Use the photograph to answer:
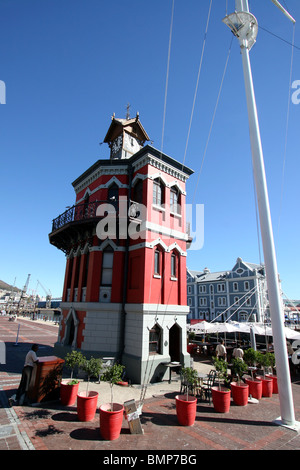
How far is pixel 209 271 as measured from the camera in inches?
2739

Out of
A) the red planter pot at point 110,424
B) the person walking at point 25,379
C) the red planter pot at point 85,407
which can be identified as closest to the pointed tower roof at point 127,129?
the person walking at point 25,379

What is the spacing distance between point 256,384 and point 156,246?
8.22 m

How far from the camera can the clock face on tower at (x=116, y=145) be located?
61.6 feet

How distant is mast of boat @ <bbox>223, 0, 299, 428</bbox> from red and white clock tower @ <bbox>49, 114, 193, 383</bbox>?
5902 millimetres

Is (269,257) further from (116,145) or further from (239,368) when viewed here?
(116,145)

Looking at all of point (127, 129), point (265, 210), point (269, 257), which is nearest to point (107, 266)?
point (269, 257)

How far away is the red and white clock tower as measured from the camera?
13.3 m

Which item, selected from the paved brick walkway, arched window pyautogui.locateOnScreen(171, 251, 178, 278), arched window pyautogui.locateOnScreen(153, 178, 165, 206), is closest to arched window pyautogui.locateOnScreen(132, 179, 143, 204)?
arched window pyautogui.locateOnScreen(153, 178, 165, 206)

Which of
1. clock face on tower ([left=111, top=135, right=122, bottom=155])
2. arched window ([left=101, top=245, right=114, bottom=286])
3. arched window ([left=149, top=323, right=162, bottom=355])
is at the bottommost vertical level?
arched window ([left=149, top=323, right=162, bottom=355])

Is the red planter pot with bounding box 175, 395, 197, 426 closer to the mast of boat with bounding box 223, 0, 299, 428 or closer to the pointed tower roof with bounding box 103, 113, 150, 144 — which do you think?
the mast of boat with bounding box 223, 0, 299, 428

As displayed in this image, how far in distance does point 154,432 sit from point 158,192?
39.2ft

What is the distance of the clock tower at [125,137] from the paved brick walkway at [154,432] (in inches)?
611
